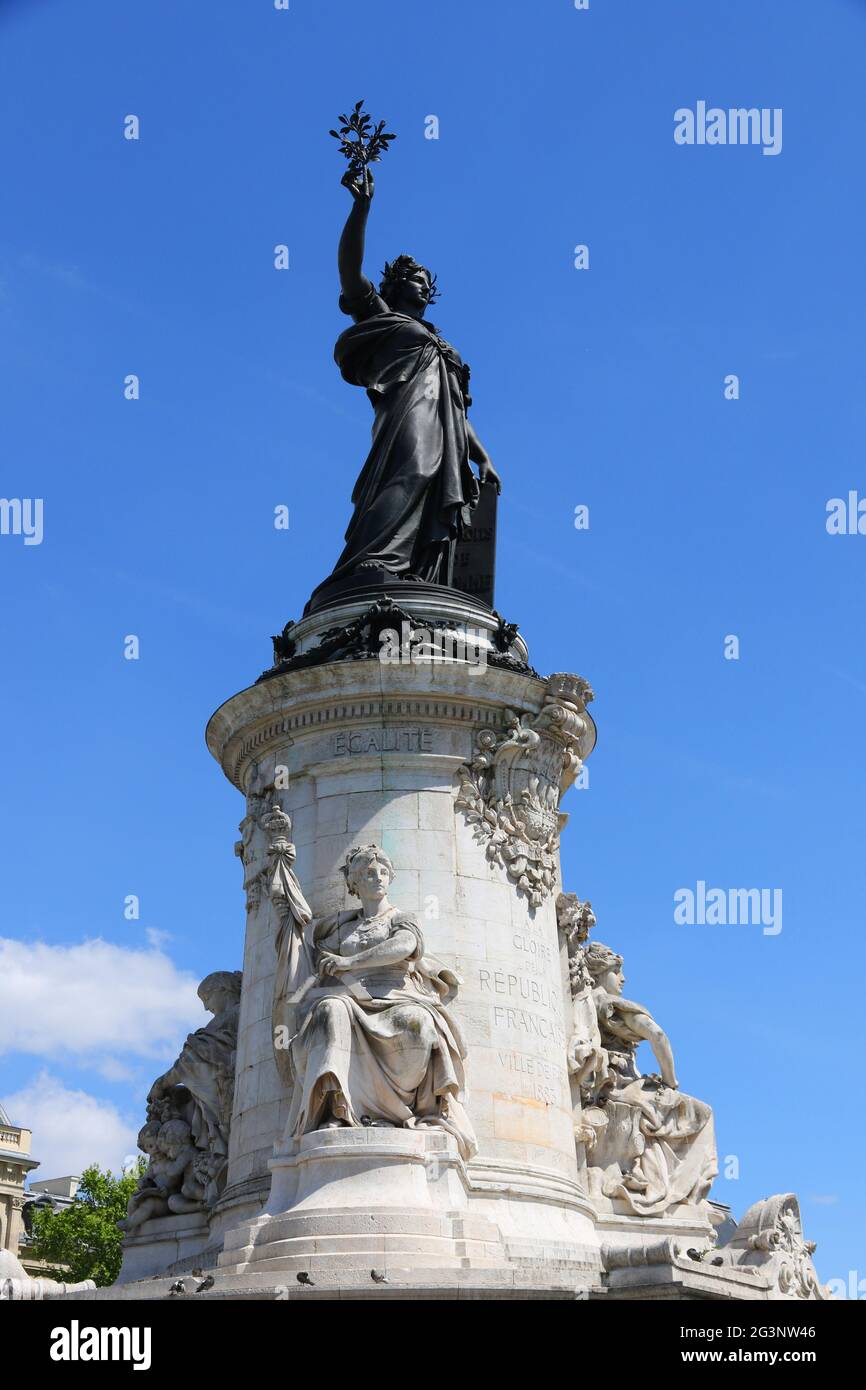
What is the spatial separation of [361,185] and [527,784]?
897 cm

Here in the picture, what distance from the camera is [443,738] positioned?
20.2m

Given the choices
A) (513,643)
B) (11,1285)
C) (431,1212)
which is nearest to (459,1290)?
(431,1212)

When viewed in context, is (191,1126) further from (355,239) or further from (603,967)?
(355,239)

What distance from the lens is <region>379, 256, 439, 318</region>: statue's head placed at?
25.0m

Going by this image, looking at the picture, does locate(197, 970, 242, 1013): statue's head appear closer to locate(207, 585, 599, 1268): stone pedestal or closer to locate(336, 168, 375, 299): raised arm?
locate(207, 585, 599, 1268): stone pedestal

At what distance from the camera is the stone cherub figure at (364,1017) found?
57.2 ft

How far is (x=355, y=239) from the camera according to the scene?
77.4ft

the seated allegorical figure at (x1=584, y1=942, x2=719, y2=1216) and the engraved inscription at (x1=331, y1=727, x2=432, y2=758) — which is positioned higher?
the engraved inscription at (x1=331, y1=727, x2=432, y2=758)

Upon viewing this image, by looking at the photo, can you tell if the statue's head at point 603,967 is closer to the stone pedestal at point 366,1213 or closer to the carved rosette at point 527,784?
the carved rosette at point 527,784

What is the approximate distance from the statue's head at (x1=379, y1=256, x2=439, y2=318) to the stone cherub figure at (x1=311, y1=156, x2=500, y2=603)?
0.05 feet

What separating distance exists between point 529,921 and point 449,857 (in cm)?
138
